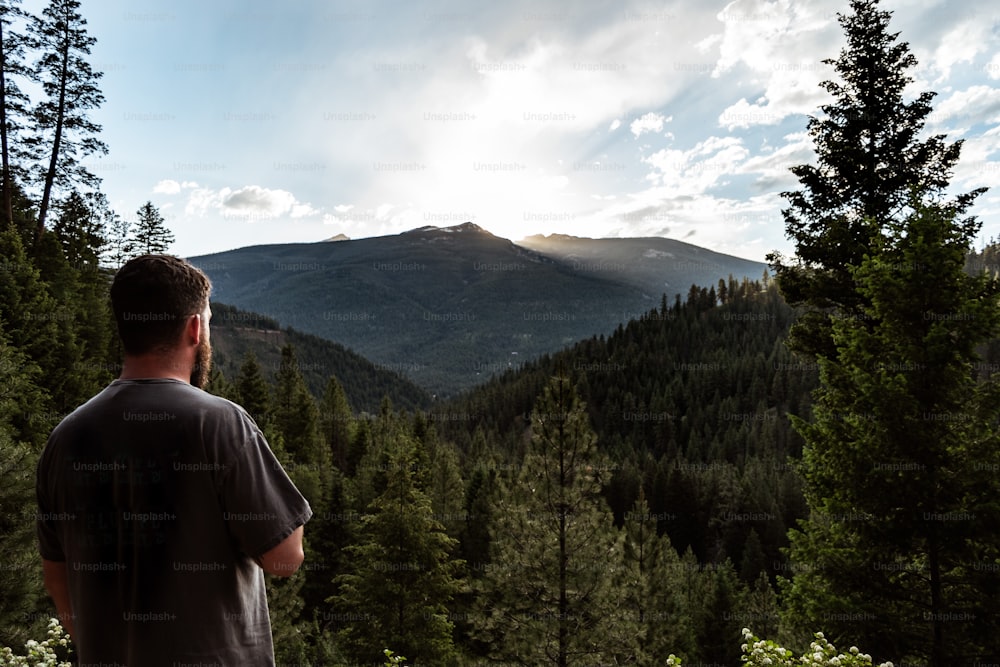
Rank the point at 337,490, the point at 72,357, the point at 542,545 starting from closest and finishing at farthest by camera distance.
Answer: the point at 542,545 < the point at 72,357 < the point at 337,490

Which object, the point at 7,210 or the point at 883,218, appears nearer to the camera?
the point at 883,218

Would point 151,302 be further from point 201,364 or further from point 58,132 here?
point 58,132

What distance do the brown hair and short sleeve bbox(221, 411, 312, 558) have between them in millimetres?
537

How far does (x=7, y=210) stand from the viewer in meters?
22.9

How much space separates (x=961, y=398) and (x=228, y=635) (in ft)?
33.3

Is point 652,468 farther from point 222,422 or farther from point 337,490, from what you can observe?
point 222,422

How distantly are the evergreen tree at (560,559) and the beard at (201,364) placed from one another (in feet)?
41.6

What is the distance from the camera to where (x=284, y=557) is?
7.77ft

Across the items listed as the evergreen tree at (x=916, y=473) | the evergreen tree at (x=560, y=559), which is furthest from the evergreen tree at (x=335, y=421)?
the evergreen tree at (x=916, y=473)

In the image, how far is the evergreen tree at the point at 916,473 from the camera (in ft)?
25.9

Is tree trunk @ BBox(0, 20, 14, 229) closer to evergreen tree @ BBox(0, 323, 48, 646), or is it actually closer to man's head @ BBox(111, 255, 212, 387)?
evergreen tree @ BBox(0, 323, 48, 646)

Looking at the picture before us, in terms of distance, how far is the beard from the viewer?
105 inches

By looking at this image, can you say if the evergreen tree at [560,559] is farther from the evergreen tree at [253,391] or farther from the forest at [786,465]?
the evergreen tree at [253,391]

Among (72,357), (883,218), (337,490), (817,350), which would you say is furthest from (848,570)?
(337,490)
